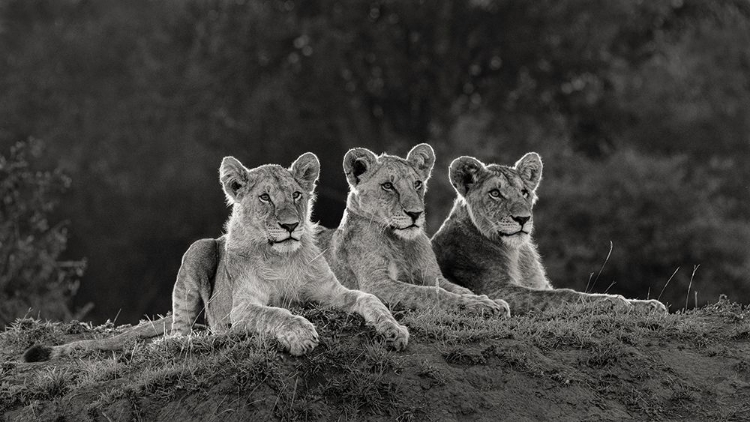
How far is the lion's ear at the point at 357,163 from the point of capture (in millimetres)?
10977

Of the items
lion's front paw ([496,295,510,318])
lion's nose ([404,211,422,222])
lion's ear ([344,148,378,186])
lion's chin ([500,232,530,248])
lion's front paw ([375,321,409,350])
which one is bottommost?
lion's front paw ([496,295,510,318])

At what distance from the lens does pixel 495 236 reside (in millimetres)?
11547

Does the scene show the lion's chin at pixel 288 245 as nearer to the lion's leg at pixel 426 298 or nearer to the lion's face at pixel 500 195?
the lion's leg at pixel 426 298

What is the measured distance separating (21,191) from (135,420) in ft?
39.5

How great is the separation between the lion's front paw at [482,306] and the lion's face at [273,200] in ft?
4.62

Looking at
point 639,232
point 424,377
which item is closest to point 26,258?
point 424,377

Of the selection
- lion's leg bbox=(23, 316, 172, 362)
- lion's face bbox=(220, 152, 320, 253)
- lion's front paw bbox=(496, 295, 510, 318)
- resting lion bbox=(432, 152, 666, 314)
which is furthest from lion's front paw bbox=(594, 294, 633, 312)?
lion's leg bbox=(23, 316, 172, 362)

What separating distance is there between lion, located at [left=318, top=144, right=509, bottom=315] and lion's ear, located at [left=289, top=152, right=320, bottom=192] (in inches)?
40.6

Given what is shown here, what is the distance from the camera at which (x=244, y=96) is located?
31766 millimetres

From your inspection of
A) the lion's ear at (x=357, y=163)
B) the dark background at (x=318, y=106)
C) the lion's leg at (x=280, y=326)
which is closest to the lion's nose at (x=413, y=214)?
the lion's ear at (x=357, y=163)

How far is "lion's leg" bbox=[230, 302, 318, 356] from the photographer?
27.0 feet

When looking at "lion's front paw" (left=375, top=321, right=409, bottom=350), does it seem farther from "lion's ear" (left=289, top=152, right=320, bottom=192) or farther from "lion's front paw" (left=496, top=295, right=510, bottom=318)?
"lion's ear" (left=289, top=152, right=320, bottom=192)

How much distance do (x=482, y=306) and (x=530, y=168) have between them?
7.42 feet

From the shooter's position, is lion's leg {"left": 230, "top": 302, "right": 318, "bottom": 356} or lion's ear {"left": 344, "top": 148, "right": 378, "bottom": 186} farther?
lion's ear {"left": 344, "top": 148, "right": 378, "bottom": 186}
